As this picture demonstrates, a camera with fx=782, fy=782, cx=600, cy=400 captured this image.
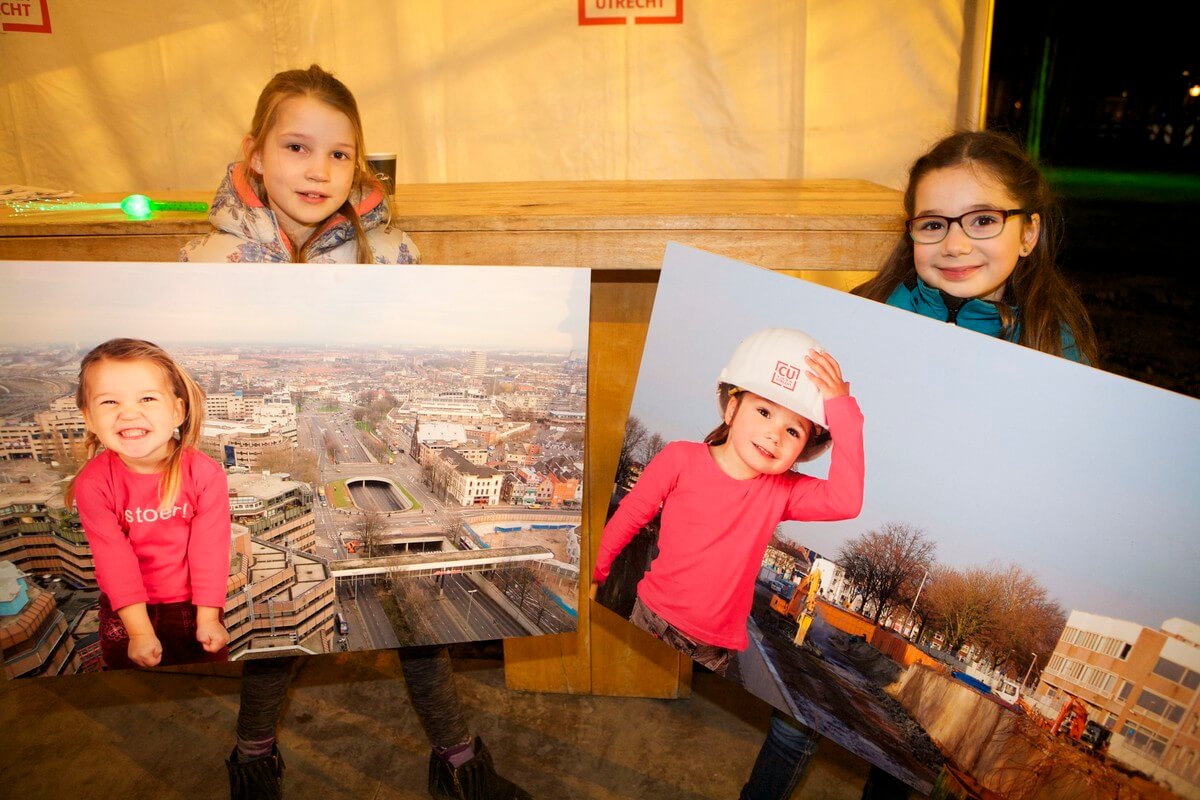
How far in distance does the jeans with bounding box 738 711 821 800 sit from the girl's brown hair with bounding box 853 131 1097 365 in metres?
0.78

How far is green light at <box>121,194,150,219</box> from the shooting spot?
149 centimetres

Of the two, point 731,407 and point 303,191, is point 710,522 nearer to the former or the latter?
point 731,407

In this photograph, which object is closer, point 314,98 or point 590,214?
point 314,98

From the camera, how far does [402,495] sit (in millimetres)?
1301

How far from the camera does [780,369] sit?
115cm

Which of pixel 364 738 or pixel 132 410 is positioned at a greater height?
pixel 132 410

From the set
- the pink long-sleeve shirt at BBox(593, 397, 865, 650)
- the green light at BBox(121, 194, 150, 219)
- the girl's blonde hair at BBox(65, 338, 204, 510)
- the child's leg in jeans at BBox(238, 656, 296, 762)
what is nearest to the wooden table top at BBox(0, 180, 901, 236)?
the green light at BBox(121, 194, 150, 219)

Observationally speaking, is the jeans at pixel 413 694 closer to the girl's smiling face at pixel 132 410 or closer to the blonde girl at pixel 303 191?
the girl's smiling face at pixel 132 410

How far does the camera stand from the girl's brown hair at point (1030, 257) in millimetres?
1191

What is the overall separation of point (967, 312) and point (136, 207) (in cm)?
→ 151

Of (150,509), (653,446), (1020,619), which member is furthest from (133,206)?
(1020,619)

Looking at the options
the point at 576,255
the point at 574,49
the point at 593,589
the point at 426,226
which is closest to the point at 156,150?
the point at 574,49

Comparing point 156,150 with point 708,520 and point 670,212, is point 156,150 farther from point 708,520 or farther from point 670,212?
point 708,520

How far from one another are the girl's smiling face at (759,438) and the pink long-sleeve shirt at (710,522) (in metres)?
0.02
